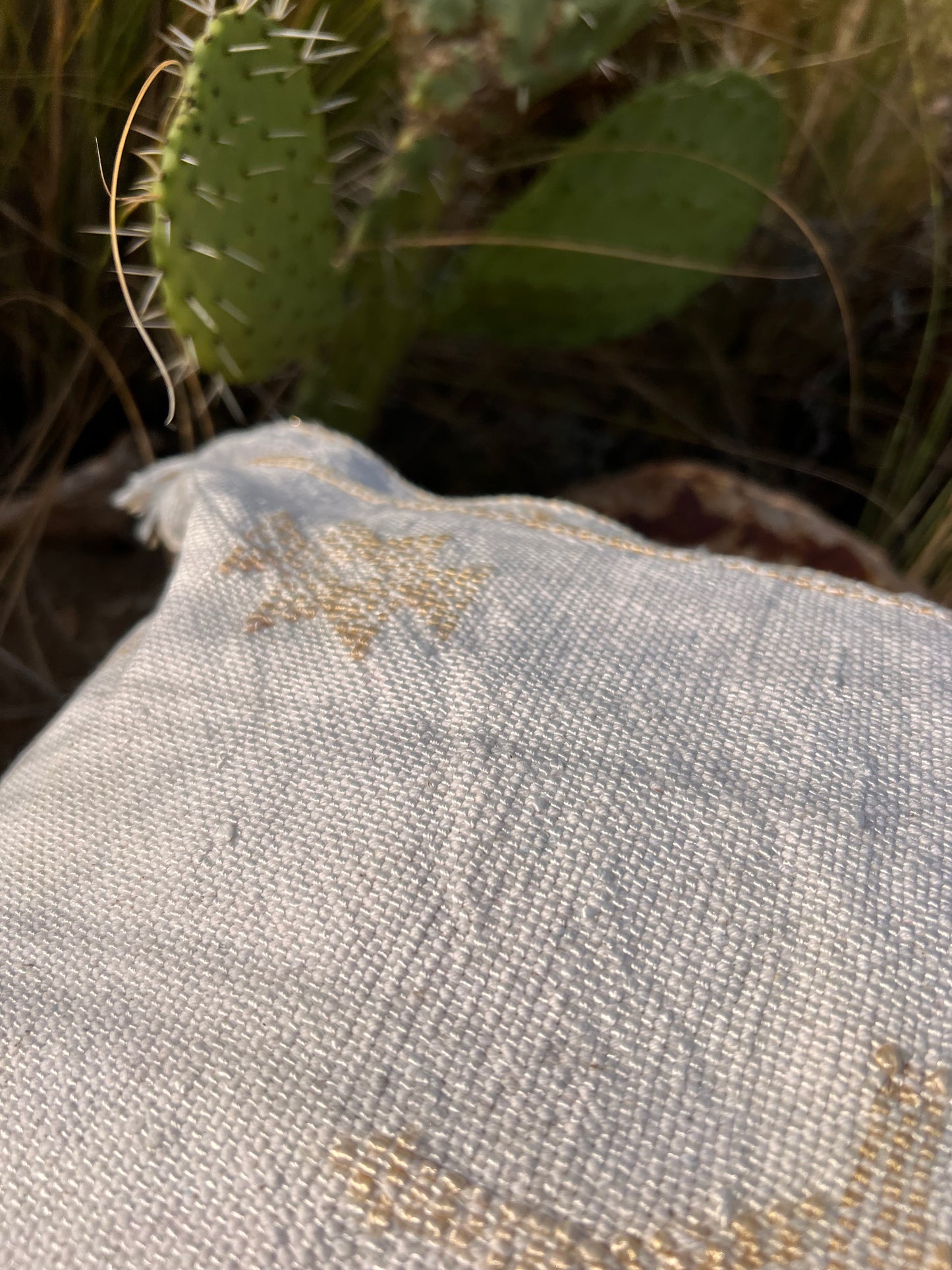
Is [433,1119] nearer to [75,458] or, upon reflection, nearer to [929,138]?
[75,458]

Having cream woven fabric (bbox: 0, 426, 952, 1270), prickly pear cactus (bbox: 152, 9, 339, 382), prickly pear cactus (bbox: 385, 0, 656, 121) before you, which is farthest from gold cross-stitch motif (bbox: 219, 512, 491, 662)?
prickly pear cactus (bbox: 385, 0, 656, 121)

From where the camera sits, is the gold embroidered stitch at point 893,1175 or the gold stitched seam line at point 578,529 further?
the gold stitched seam line at point 578,529

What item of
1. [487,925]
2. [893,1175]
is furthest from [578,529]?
[893,1175]

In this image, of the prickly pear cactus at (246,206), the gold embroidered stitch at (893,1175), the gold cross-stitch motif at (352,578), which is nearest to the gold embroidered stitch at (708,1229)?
the gold embroidered stitch at (893,1175)

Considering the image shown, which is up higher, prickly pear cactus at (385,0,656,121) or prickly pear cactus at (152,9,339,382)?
prickly pear cactus at (385,0,656,121)

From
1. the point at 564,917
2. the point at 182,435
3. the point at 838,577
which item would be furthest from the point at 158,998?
the point at 182,435

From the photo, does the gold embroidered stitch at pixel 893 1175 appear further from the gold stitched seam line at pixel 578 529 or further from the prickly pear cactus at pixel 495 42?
the prickly pear cactus at pixel 495 42

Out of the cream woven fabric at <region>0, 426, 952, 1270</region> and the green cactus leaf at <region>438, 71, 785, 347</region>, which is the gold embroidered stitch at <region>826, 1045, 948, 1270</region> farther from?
the green cactus leaf at <region>438, 71, 785, 347</region>
